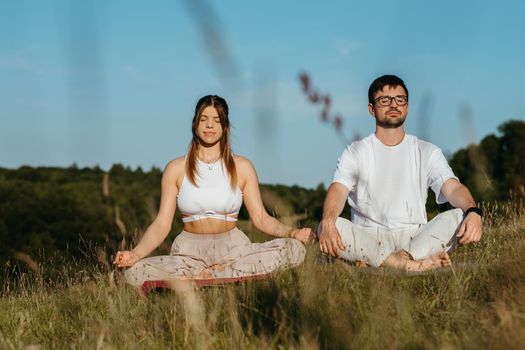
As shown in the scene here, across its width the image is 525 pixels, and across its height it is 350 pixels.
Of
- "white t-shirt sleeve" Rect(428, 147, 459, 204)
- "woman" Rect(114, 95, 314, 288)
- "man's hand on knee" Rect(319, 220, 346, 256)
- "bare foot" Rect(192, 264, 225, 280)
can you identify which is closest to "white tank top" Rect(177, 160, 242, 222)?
"woman" Rect(114, 95, 314, 288)

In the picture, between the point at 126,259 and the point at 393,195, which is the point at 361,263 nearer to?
the point at 393,195

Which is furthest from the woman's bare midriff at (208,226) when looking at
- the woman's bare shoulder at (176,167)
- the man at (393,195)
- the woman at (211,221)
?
the man at (393,195)

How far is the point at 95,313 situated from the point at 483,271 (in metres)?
2.58

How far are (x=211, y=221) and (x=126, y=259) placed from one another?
806mm

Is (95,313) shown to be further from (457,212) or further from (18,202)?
(18,202)

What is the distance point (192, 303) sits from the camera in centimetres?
340

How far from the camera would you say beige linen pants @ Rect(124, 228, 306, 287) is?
548cm

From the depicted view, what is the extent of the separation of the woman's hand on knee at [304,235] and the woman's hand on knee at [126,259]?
1.18m

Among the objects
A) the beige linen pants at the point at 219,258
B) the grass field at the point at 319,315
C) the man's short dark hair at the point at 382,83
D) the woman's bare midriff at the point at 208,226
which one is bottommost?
the grass field at the point at 319,315

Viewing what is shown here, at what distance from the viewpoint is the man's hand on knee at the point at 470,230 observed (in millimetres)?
5070

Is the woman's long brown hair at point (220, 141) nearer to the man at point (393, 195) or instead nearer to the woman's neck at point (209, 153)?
the woman's neck at point (209, 153)

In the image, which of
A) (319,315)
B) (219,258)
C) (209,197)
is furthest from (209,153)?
(319,315)

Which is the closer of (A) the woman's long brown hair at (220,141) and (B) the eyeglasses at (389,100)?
(B) the eyeglasses at (389,100)

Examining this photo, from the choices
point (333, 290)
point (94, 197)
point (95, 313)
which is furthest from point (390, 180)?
→ point (94, 197)
